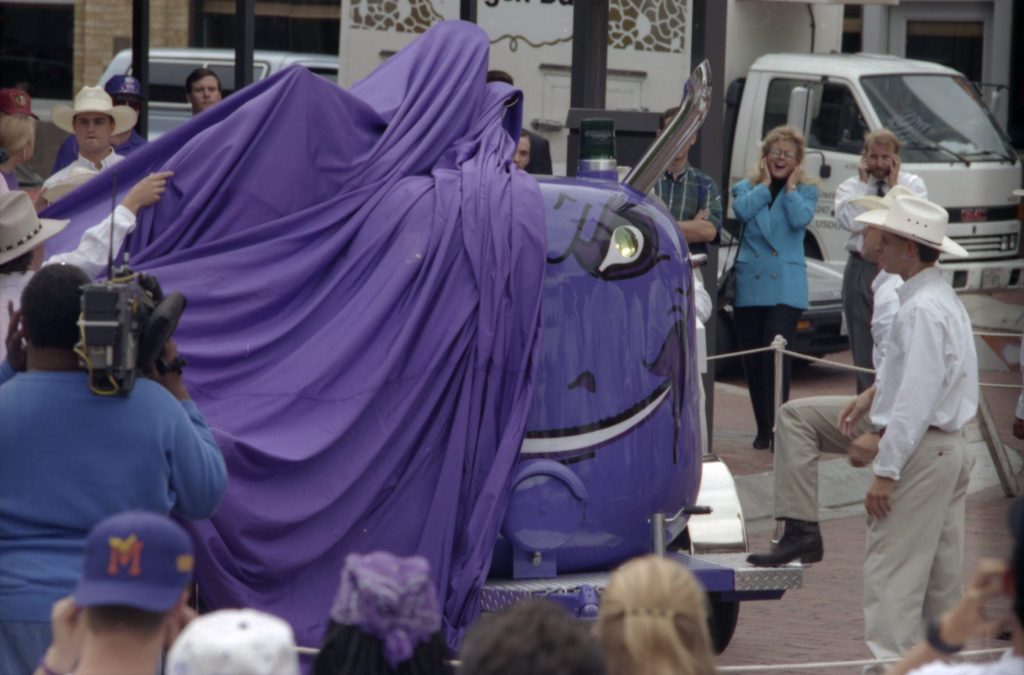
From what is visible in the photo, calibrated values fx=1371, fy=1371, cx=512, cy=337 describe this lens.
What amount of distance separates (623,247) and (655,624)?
2.34 metres

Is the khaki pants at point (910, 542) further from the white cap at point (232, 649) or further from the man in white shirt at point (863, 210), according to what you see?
the man in white shirt at point (863, 210)

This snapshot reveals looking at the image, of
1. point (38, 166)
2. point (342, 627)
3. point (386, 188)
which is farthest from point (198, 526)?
point (38, 166)

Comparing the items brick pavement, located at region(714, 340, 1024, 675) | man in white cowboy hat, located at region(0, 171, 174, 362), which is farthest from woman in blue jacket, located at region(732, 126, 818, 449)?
man in white cowboy hat, located at region(0, 171, 174, 362)

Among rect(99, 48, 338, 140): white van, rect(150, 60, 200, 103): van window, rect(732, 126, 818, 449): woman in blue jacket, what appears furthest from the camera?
rect(150, 60, 200, 103): van window

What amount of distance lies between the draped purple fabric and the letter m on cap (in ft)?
5.15

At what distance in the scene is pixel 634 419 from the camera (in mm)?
4727

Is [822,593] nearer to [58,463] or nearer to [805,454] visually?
[805,454]

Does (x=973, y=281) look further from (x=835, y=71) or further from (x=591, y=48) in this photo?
(x=591, y=48)

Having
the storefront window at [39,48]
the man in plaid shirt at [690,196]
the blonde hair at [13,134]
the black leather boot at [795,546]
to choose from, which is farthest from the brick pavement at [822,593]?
the storefront window at [39,48]

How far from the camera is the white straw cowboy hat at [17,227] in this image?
4.55 m

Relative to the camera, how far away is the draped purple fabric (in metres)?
4.40

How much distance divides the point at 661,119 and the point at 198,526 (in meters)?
4.28

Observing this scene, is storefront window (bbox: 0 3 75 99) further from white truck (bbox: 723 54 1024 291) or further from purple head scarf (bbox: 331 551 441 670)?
purple head scarf (bbox: 331 551 441 670)

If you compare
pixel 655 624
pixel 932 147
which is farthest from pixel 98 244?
pixel 932 147
